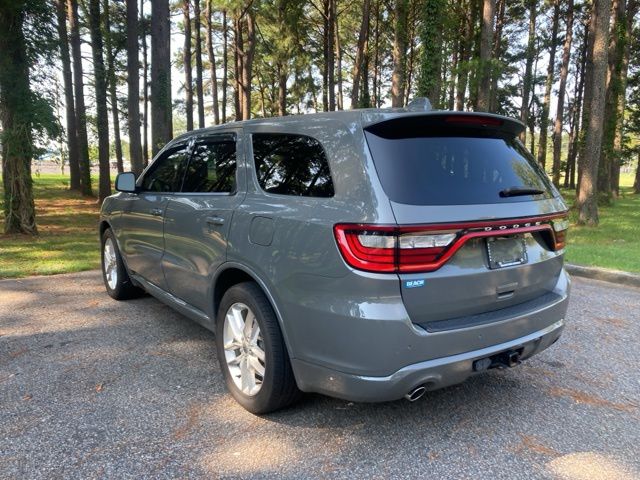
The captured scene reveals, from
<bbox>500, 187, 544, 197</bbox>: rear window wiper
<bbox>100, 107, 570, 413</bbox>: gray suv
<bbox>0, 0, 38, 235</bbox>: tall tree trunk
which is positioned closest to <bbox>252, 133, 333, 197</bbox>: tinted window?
<bbox>100, 107, 570, 413</bbox>: gray suv

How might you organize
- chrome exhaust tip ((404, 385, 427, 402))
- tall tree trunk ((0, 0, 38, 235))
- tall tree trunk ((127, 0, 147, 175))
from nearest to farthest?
chrome exhaust tip ((404, 385, 427, 402)) → tall tree trunk ((0, 0, 38, 235)) → tall tree trunk ((127, 0, 147, 175))

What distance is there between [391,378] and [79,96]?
63.9ft

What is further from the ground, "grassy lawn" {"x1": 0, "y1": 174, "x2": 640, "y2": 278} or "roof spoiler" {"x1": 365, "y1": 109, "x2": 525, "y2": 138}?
"roof spoiler" {"x1": 365, "y1": 109, "x2": 525, "y2": 138}

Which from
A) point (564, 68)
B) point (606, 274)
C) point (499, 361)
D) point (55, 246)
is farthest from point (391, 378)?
point (564, 68)

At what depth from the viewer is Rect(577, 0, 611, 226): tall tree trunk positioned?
11.6m

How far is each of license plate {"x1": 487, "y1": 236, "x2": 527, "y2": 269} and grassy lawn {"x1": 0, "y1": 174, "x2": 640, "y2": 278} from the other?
17.3 feet

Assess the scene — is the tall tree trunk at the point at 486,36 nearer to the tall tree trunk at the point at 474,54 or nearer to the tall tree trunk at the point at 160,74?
the tall tree trunk at the point at 474,54

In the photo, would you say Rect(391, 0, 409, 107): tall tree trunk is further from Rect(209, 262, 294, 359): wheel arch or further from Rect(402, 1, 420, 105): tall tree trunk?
Rect(209, 262, 294, 359): wheel arch

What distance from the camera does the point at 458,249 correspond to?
2389 millimetres

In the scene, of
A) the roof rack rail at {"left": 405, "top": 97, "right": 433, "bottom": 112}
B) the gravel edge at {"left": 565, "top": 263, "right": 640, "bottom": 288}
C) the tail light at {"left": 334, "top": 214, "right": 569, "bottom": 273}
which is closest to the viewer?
the tail light at {"left": 334, "top": 214, "right": 569, "bottom": 273}

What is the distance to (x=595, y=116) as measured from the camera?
11.8m

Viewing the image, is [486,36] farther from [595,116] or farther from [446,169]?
[446,169]

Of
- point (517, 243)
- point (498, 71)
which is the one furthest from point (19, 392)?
point (498, 71)

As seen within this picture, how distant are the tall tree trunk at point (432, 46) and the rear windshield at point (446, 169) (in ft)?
38.0
